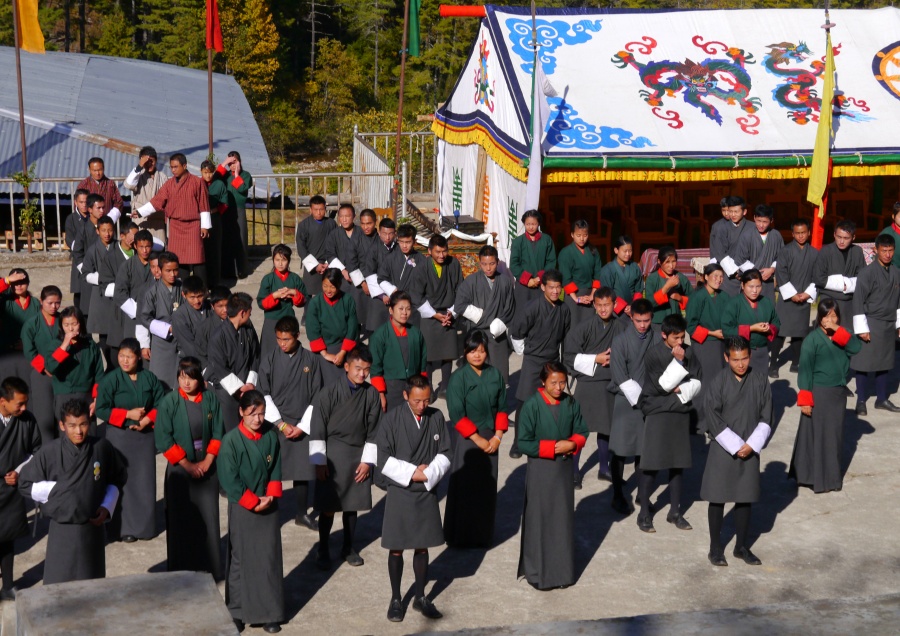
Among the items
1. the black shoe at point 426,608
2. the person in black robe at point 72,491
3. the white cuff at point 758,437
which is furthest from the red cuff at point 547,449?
the person in black robe at point 72,491

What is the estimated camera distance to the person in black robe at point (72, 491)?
26.7ft

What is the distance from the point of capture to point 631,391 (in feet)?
33.0

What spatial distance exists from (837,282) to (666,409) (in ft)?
13.3

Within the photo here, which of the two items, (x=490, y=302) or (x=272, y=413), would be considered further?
(x=490, y=302)

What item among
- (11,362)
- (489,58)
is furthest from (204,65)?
(11,362)

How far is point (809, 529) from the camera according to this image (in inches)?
396

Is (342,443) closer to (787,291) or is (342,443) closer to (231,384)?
(231,384)

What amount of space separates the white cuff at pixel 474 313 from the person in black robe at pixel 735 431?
3.21 m

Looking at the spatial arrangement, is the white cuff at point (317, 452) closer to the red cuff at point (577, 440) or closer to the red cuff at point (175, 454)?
the red cuff at point (175, 454)

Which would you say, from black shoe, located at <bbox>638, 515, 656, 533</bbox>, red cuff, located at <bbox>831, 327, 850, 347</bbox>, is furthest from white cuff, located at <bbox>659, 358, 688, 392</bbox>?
red cuff, located at <bbox>831, 327, 850, 347</bbox>

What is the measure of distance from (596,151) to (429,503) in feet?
25.9

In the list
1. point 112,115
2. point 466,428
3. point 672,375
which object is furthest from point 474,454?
point 112,115

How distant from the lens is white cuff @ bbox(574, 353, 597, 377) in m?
10.6

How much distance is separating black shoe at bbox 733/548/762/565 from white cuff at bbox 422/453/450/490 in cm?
242
